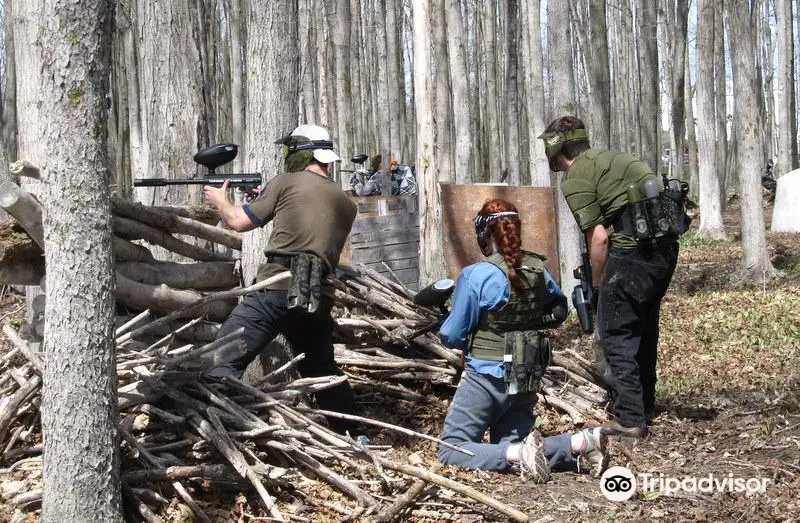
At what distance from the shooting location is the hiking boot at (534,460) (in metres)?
5.27

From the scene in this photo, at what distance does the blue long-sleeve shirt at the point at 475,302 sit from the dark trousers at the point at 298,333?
0.89 meters

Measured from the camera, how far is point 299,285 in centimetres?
573

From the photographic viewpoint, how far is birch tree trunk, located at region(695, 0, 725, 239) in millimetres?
16250

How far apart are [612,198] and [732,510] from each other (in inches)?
92.2

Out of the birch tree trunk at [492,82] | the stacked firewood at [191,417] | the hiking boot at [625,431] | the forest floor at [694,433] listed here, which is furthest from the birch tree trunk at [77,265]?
the birch tree trunk at [492,82]

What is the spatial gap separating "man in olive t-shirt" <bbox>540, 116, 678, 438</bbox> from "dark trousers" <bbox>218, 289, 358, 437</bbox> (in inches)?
71.6

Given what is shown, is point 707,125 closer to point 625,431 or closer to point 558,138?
point 558,138

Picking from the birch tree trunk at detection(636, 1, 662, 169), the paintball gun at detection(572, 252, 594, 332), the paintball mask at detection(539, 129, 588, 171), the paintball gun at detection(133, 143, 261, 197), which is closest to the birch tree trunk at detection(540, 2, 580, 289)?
the paintball gun at detection(572, 252, 594, 332)

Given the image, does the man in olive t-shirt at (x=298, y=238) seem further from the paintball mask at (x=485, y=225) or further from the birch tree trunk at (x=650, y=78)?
the birch tree trunk at (x=650, y=78)

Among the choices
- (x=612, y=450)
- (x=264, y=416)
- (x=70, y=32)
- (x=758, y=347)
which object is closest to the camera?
(x=70, y=32)

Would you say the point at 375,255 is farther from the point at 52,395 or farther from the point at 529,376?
the point at 52,395

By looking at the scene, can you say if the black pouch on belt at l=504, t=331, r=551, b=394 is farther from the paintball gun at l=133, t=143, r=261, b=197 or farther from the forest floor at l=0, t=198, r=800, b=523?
the paintball gun at l=133, t=143, r=261, b=197

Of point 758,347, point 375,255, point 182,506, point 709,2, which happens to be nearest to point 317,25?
point 709,2

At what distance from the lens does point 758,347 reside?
906cm
